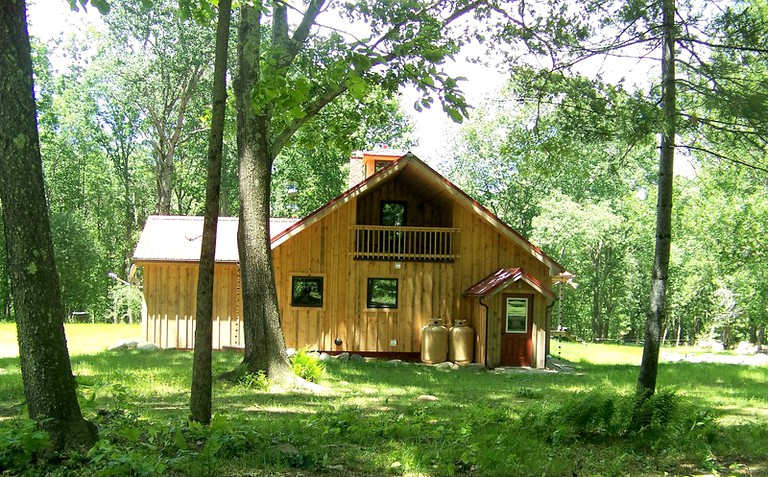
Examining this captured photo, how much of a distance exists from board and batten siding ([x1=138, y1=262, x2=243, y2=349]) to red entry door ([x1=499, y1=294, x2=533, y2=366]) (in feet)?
27.0

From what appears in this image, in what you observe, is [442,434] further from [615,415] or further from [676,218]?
[676,218]

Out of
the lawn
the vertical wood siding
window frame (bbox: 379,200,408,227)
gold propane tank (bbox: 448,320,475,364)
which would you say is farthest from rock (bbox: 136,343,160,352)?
gold propane tank (bbox: 448,320,475,364)

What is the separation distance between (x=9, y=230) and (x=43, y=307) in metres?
0.66

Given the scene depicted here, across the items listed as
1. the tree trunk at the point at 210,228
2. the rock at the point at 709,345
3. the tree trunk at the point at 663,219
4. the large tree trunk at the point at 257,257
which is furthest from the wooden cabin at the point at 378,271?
the rock at the point at 709,345

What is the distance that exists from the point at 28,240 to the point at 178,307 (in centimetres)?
1631

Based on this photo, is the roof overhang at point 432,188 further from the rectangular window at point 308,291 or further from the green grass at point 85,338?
the green grass at point 85,338

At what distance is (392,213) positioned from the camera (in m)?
21.3

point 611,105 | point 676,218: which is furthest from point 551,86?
point 676,218

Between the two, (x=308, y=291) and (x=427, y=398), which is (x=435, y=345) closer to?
(x=308, y=291)

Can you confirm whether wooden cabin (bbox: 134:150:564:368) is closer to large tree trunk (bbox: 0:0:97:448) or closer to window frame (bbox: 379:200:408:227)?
window frame (bbox: 379:200:408:227)

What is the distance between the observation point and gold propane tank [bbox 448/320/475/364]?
63.6 feet

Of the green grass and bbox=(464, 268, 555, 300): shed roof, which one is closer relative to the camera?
bbox=(464, 268, 555, 300): shed roof

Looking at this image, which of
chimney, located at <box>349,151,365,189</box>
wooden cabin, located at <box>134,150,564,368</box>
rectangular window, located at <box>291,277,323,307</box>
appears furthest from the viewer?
Result: chimney, located at <box>349,151,365,189</box>

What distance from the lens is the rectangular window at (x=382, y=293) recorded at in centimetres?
2039
